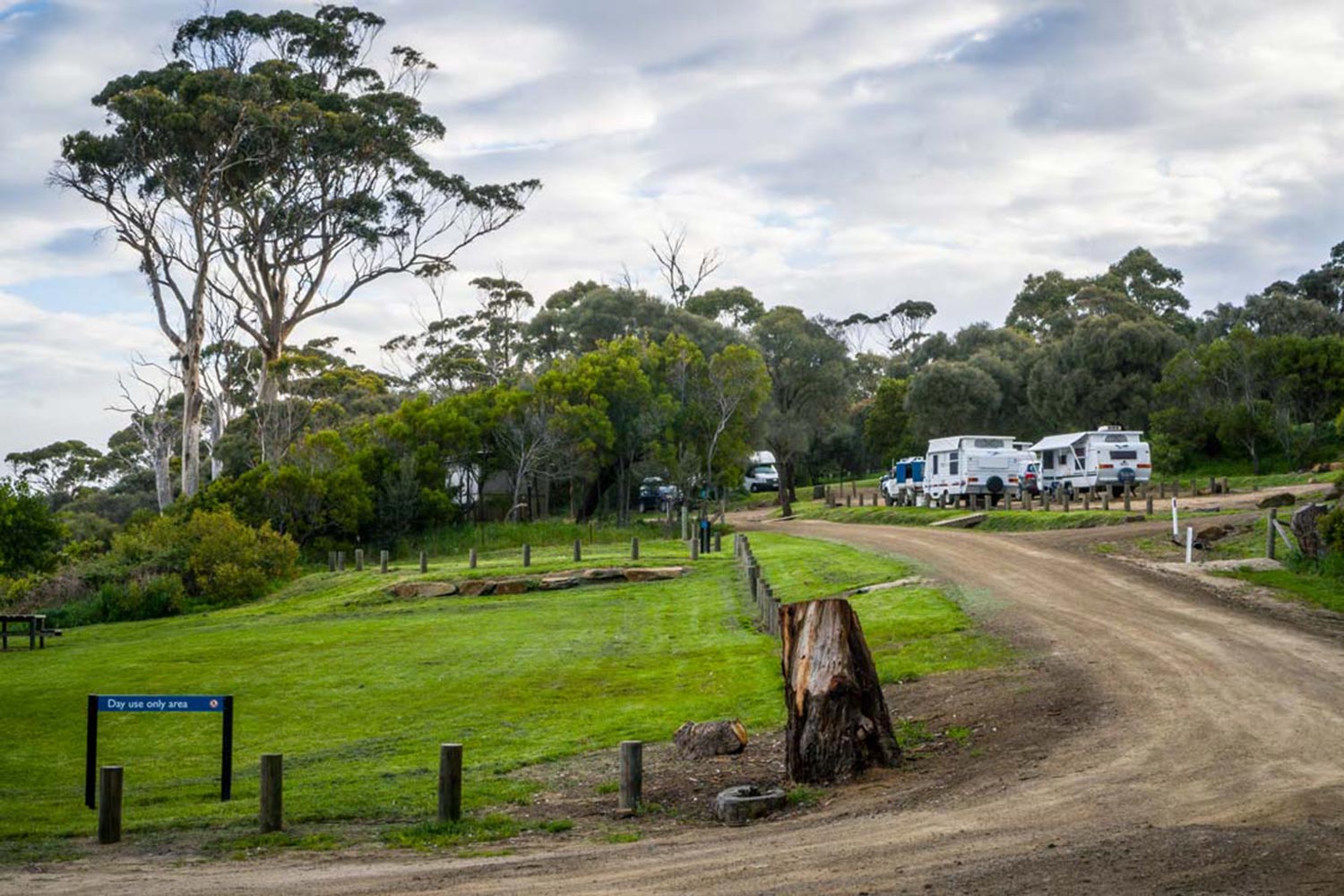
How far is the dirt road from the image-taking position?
9312 mm

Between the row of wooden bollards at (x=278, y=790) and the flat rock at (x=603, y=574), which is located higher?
the flat rock at (x=603, y=574)

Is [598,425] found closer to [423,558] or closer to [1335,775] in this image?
[423,558]

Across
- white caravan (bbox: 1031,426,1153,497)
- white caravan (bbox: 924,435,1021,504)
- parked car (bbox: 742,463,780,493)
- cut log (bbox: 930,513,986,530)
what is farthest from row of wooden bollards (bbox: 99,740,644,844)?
parked car (bbox: 742,463,780,493)

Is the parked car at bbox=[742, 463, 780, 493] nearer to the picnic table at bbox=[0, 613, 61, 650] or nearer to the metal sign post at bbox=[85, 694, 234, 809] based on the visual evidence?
the picnic table at bbox=[0, 613, 61, 650]

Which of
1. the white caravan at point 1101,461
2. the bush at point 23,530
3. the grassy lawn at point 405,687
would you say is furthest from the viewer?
the white caravan at point 1101,461

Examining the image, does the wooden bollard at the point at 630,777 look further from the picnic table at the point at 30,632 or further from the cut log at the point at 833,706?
the picnic table at the point at 30,632

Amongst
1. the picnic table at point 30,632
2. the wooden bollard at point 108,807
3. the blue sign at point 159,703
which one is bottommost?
the picnic table at point 30,632

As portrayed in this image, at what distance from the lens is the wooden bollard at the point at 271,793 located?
13.2 m

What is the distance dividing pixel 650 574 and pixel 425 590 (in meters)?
7.04

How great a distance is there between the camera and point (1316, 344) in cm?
6369

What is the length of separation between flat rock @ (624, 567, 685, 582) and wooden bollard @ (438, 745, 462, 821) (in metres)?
27.0

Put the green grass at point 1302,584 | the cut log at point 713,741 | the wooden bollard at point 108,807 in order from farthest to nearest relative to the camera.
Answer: the green grass at point 1302,584, the cut log at point 713,741, the wooden bollard at point 108,807

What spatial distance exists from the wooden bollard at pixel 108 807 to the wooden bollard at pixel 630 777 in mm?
4985

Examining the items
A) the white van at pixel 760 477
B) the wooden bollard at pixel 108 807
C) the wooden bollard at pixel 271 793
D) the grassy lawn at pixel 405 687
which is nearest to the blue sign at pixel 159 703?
the grassy lawn at pixel 405 687
